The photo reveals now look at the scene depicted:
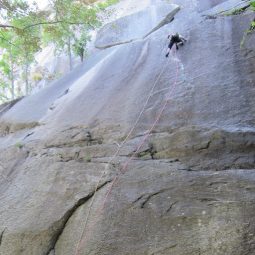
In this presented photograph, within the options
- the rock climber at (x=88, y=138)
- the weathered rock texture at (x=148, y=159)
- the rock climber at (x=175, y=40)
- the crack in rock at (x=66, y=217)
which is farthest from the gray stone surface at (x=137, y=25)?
the crack in rock at (x=66, y=217)

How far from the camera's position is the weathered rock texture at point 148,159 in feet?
14.1

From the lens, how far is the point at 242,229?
392 cm

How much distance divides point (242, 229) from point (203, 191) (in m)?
0.74

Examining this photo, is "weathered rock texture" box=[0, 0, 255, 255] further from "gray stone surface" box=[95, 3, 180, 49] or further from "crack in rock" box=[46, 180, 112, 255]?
"gray stone surface" box=[95, 3, 180, 49]

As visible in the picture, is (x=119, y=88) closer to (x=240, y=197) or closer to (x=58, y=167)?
(x=58, y=167)

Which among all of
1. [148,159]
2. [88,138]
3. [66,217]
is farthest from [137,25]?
[66,217]

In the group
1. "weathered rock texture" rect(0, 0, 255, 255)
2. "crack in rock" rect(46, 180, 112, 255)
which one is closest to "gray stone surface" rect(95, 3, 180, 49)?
"weathered rock texture" rect(0, 0, 255, 255)

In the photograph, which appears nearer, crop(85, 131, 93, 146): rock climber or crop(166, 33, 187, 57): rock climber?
crop(85, 131, 93, 146): rock climber

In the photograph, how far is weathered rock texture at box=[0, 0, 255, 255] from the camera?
4301 mm

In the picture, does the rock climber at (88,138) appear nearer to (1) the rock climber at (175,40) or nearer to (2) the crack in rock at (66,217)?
(2) the crack in rock at (66,217)

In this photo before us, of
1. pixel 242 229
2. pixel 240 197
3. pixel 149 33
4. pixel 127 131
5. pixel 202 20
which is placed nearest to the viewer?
pixel 242 229

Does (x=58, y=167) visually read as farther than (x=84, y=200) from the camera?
Yes

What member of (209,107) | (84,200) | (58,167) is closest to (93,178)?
(84,200)

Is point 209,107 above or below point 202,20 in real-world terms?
below
